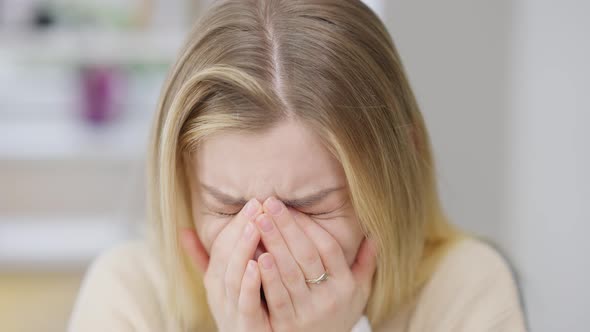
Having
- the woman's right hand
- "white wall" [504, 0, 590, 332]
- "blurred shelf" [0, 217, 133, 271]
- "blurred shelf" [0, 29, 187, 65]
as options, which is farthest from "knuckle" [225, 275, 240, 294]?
"blurred shelf" [0, 29, 187, 65]

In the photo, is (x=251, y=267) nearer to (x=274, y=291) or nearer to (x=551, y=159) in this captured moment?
(x=274, y=291)

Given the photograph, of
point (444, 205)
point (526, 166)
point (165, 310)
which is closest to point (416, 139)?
point (526, 166)

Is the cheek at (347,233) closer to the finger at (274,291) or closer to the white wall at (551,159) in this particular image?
the finger at (274,291)

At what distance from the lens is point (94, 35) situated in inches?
81.7

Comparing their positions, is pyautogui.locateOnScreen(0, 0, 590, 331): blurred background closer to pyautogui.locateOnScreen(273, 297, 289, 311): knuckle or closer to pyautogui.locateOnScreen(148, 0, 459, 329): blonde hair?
pyautogui.locateOnScreen(148, 0, 459, 329): blonde hair

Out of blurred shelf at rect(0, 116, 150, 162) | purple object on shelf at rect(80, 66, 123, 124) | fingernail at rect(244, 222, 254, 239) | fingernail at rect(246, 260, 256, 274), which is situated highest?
purple object on shelf at rect(80, 66, 123, 124)

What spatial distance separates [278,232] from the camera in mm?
745

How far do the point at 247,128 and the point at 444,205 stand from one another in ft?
1.40

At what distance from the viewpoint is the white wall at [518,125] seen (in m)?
0.64

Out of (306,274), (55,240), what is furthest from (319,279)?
(55,240)

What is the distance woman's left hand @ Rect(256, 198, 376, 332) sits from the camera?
0.75 m

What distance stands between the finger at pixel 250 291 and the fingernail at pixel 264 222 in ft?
0.14

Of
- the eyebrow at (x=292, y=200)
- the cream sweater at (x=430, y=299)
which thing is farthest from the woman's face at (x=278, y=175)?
the cream sweater at (x=430, y=299)

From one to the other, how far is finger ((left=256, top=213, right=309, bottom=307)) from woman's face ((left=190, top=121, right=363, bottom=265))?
3cm
